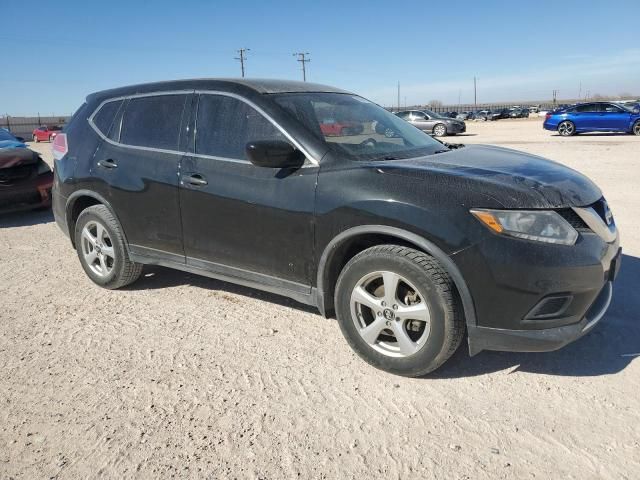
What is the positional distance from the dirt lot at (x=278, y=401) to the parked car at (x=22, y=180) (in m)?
3.83

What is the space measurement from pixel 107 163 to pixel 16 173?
4.20 m

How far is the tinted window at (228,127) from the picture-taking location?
11.2 feet

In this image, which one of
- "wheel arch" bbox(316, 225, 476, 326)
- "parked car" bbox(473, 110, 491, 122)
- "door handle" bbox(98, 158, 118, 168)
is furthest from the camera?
"parked car" bbox(473, 110, 491, 122)

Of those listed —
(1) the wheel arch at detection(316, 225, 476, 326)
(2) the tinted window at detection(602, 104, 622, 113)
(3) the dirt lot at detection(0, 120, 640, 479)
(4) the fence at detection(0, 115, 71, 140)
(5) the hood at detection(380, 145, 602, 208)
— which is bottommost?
(3) the dirt lot at detection(0, 120, 640, 479)

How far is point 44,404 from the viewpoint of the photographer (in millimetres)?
2801

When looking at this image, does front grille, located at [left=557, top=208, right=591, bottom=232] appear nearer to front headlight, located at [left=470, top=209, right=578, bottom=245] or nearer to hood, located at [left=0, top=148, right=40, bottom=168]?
front headlight, located at [left=470, top=209, right=578, bottom=245]

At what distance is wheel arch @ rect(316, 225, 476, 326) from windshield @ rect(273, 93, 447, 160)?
1.79 ft

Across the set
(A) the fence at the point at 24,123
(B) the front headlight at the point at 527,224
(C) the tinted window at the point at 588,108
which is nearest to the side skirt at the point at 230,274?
(B) the front headlight at the point at 527,224

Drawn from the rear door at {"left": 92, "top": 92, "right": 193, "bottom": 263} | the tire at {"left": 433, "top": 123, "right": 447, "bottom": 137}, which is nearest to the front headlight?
the rear door at {"left": 92, "top": 92, "right": 193, "bottom": 263}

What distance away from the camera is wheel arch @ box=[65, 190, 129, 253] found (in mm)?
4273

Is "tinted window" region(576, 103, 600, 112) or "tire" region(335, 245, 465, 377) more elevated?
"tinted window" region(576, 103, 600, 112)

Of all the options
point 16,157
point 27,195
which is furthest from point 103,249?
point 16,157

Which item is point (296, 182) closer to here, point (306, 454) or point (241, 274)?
point (241, 274)

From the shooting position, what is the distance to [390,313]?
2.91 m
